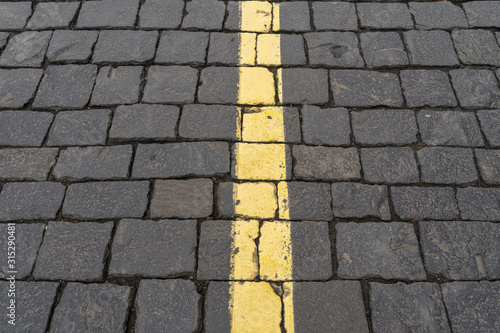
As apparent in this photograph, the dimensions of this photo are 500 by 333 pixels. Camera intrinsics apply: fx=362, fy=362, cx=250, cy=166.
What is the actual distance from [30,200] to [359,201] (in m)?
2.33

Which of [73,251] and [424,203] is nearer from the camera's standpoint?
[73,251]

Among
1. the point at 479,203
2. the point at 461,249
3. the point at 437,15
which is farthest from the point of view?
the point at 437,15

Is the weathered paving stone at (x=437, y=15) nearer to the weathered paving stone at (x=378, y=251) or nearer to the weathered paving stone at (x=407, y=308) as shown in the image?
the weathered paving stone at (x=378, y=251)

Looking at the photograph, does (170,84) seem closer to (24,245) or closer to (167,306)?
(24,245)

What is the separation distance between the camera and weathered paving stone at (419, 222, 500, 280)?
2.29 metres

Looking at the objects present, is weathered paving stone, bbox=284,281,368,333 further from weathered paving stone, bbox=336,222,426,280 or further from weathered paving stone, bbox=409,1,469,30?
weathered paving stone, bbox=409,1,469,30

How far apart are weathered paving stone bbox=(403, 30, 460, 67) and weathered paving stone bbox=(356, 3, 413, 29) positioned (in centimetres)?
15

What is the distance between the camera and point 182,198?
2566mm

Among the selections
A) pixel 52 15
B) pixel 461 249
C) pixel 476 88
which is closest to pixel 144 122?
pixel 52 15

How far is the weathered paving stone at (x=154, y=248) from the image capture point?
229 cm

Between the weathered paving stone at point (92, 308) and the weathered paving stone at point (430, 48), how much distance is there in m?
3.02

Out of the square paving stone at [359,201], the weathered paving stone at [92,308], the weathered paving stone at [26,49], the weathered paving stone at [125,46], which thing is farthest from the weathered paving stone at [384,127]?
the weathered paving stone at [26,49]

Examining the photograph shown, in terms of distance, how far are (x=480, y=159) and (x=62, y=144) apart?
3.18 m

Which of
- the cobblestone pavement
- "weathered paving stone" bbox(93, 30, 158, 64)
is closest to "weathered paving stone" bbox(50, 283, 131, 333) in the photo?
the cobblestone pavement
